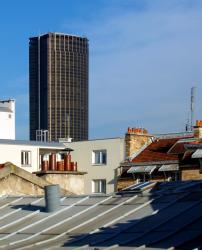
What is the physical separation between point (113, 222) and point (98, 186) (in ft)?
192

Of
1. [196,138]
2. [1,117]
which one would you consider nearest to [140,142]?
[196,138]

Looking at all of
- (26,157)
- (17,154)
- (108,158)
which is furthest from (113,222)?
(108,158)

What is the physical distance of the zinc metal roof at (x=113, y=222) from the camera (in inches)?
683

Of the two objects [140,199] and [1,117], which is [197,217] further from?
[1,117]

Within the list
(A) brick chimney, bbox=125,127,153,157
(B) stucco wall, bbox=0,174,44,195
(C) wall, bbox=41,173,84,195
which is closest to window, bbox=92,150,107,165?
(A) brick chimney, bbox=125,127,153,157

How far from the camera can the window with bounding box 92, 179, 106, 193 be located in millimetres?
77250

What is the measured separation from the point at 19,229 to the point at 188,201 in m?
4.53

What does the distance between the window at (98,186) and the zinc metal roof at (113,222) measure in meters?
52.5

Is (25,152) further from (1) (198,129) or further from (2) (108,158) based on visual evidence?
(1) (198,129)

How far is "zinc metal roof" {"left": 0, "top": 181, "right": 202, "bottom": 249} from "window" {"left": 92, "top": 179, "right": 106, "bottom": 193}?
5250cm

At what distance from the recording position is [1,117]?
114 m

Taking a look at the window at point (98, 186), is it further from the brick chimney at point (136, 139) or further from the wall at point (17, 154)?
the wall at point (17, 154)

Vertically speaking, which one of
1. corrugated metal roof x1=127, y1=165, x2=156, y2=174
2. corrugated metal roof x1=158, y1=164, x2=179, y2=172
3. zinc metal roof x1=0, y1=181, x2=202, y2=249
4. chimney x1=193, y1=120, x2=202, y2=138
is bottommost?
corrugated metal roof x1=127, y1=165, x2=156, y2=174

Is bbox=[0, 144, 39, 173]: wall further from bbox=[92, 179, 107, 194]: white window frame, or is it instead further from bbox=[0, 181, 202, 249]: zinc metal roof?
bbox=[0, 181, 202, 249]: zinc metal roof
